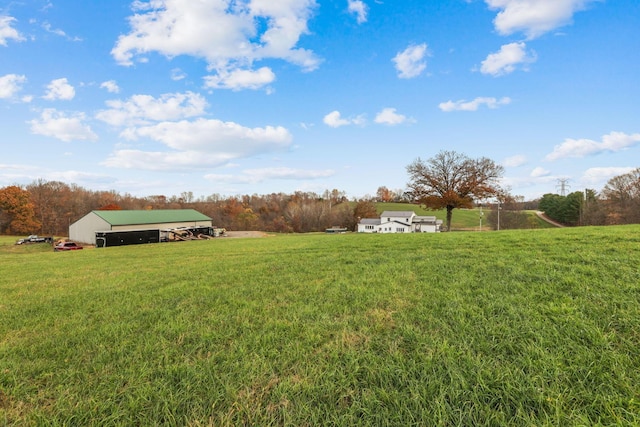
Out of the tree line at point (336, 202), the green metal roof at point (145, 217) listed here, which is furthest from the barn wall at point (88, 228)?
the tree line at point (336, 202)

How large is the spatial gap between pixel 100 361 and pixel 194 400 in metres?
1.33

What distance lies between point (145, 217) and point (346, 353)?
42.4 m

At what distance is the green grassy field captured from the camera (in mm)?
2039

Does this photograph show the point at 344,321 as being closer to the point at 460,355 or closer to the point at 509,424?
the point at 460,355

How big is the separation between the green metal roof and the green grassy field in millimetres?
35738

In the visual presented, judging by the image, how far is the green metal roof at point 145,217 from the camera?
34812 millimetres

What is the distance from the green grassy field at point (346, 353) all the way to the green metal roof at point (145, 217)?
35.7 m

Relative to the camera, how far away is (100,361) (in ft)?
9.17

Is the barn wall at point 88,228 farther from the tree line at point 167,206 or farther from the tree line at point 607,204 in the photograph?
A: the tree line at point 607,204

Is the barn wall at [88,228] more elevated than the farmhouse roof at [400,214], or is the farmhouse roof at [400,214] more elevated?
the farmhouse roof at [400,214]

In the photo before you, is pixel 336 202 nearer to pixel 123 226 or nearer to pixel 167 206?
pixel 167 206

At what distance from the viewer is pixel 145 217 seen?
37.9 metres

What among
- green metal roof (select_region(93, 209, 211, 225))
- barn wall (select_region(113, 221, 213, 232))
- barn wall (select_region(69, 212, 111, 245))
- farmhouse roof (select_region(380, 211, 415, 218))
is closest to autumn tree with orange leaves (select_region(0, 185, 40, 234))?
barn wall (select_region(69, 212, 111, 245))

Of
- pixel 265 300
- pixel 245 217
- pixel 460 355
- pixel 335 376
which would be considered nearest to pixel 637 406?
pixel 460 355
